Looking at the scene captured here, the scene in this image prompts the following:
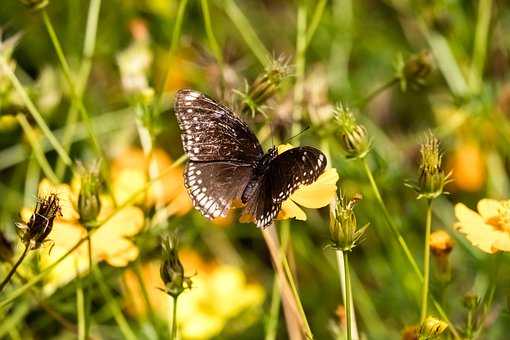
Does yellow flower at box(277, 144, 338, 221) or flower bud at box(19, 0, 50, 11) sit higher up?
flower bud at box(19, 0, 50, 11)

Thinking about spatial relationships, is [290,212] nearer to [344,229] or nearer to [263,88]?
[344,229]

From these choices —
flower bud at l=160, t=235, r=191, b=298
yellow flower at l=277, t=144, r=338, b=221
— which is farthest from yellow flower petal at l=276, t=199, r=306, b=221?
flower bud at l=160, t=235, r=191, b=298

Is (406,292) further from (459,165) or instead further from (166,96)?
(166,96)

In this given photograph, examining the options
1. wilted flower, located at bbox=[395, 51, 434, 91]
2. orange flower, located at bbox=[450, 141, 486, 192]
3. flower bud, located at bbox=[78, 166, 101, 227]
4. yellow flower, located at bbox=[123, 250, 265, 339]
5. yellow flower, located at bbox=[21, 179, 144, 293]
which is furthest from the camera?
orange flower, located at bbox=[450, 141, 486, 192]

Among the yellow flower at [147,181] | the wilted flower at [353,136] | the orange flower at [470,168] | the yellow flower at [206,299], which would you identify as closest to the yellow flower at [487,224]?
the wilted flower at [353,136]

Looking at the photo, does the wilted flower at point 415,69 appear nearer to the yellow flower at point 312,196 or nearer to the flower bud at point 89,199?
the yellow flower at point 312,196

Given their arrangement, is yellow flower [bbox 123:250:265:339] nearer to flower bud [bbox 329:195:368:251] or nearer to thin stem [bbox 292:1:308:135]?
thin stem [bbox 292:1:308:135]
